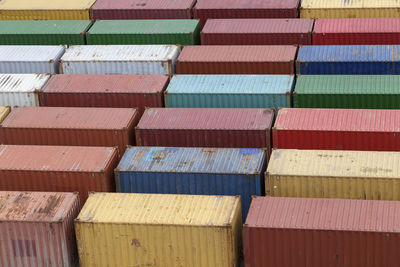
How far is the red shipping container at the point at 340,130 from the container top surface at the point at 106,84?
7.05 m

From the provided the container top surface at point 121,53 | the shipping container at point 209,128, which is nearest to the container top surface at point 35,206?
the shipping container at point 209,128

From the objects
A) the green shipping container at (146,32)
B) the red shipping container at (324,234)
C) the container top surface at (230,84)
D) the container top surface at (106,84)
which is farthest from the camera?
the green shipping container at (146,32)

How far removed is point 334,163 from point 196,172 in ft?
17.4

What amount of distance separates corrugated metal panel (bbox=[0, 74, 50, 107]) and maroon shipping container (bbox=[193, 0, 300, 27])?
42.7 feet

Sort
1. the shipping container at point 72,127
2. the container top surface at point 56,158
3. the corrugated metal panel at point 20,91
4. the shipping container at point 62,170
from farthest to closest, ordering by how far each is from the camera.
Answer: the corrugated metal panel at point 20,91
the shipping container at point 72,127
the container top surface at point 56,158
the shipping container at point 62,170

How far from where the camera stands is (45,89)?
121ft

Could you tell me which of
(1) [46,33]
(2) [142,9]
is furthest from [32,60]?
(2) [142,9]

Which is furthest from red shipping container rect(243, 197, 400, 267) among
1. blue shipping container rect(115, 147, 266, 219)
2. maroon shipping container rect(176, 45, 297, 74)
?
maroon shipping container rect(176, 45, 297, 74)

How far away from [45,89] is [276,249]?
1620 cm

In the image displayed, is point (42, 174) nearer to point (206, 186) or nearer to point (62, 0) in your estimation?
point (206, 186)

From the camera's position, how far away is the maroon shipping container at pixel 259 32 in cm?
4231

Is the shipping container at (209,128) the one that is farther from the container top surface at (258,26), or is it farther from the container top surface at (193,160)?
the container top surface at (258,26)

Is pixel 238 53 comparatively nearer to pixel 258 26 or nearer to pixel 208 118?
pixel 258 26

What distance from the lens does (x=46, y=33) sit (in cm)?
4494
